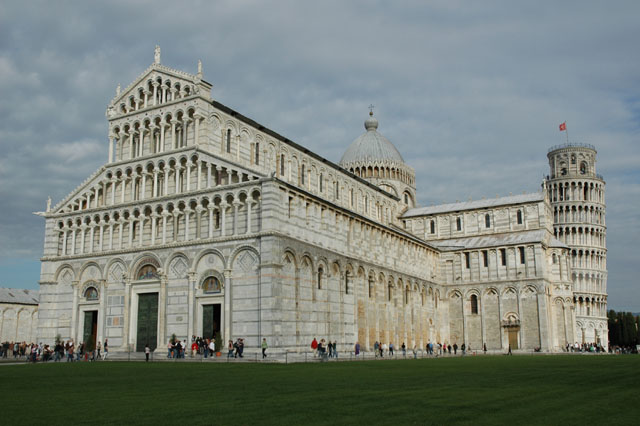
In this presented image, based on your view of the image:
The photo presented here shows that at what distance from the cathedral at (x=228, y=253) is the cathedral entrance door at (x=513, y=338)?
14 cm

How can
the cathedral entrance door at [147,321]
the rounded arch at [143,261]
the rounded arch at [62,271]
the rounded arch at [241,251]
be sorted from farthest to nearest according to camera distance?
the rounded arch at [62,271] < the rounded arch at [143,261] < the cathedral entrance door at [147,321] < the rounded arch at [241,251]

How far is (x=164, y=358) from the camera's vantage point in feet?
126

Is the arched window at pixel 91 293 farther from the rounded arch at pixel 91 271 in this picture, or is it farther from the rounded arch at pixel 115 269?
the rounded arch at pixel 115 269

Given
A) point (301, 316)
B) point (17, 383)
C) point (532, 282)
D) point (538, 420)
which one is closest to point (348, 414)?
point (538, 420)

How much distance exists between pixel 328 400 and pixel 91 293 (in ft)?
Result: 118

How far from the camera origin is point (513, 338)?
63062mm

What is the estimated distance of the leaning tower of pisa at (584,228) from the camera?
9088cm

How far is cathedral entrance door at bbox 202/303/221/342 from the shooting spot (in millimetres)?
39969

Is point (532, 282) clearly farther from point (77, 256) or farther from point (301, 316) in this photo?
point (77, 256)

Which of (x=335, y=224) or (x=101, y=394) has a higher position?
(x=335, y=224)

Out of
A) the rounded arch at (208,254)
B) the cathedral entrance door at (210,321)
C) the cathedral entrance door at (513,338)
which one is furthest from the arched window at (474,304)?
the rounded arch at (208,254)

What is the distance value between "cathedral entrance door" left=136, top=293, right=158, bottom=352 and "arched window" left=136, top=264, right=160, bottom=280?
119 centimetres

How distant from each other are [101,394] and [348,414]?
7318mm

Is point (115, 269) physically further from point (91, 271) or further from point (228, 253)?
point (228, 253)
